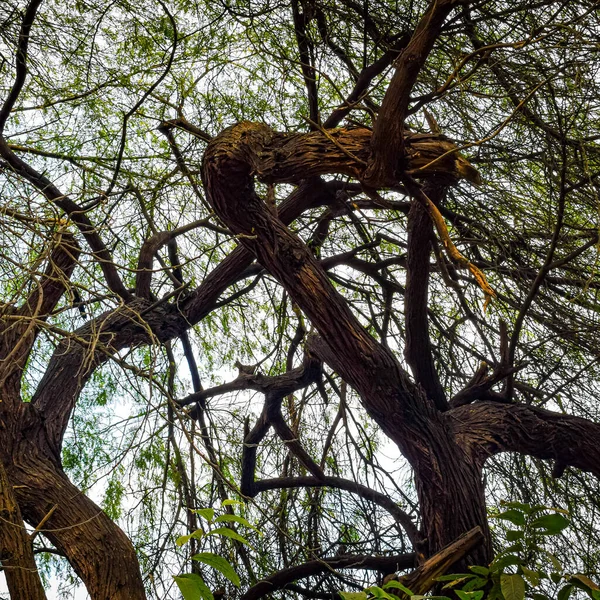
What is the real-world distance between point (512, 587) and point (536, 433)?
6.76 ft

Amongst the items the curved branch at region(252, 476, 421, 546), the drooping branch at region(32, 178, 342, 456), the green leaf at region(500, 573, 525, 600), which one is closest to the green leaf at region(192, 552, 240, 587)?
the green leaf at region(500, 573, 525, 600)

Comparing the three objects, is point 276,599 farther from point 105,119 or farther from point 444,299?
point 105,119

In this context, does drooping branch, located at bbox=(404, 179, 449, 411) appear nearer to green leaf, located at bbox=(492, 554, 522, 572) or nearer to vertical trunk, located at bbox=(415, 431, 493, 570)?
vertical trunk, located at bbox=(415, 431, 493, 570)

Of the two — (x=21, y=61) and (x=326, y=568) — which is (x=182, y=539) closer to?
(x=326, y=568)

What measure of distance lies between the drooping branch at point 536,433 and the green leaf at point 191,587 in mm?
2174

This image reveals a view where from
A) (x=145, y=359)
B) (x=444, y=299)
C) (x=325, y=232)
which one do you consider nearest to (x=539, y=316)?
(x=444, y=299)

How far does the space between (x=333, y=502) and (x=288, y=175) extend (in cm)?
182

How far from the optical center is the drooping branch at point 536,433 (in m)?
3.19

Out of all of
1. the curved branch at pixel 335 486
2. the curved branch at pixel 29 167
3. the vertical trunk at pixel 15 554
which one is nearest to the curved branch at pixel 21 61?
the curved branch at pixel 29 167

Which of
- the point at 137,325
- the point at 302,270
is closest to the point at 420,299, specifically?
the point at 302,270

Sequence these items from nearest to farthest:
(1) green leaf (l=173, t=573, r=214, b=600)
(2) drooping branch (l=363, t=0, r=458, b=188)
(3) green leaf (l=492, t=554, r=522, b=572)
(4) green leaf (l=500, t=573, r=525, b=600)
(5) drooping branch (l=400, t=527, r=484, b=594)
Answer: (1) green leaf (l=173, t=573, r=214, b=600) < (4) green leaf (l=500, t=573, r=525, b=600) < (3) green leaf (l=492, t=554, r=522, b=572) < (5) drooping branch (l=400, t=527, r=484, b=594) < (2) drooping branch (l=363, t=0, r=458, b=188)

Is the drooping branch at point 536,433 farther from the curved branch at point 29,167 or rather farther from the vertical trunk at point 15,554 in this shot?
the vertical trunk at point 15,554

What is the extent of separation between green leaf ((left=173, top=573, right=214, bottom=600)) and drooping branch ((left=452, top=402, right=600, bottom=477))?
2.17 meters

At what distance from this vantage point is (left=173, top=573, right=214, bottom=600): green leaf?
3.57 ft
